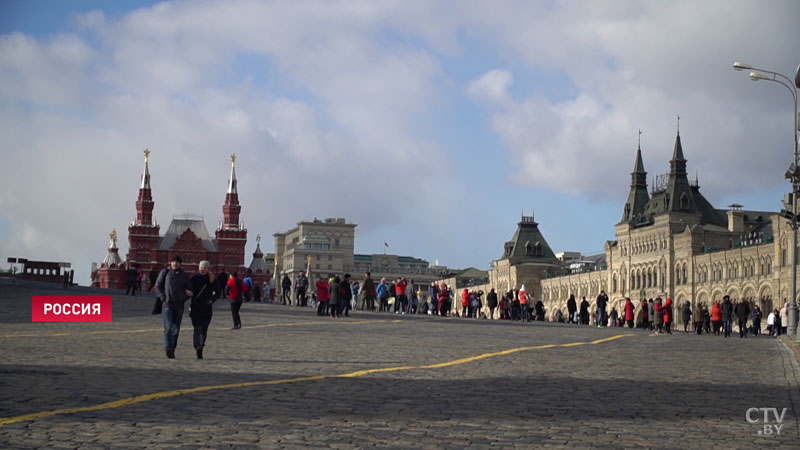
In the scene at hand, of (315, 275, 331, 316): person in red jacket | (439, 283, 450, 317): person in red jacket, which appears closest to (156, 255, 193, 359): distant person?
(315, 275, 331, 316): person in red jacket

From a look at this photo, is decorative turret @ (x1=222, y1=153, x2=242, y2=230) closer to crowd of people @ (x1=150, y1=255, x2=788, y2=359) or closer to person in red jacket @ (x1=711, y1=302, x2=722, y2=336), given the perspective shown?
crowd of people @ (x1=150, y1=255, x2=788, y2=359)

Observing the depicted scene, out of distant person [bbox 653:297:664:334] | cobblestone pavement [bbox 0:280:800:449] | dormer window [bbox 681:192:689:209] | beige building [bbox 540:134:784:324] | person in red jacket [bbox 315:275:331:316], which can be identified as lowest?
cobblestone pavement [bbox 0:280:800:449]

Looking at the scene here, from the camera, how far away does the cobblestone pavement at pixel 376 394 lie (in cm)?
1109

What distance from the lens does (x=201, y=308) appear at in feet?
64.6

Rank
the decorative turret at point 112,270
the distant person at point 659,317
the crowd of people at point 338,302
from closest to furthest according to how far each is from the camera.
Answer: the crowd of people at point 338,302
the distant person at point 659,317
the decorative turret at point 112,270

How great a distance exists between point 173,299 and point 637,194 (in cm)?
12783

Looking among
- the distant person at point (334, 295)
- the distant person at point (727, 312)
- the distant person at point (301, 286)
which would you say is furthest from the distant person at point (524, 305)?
the distant person at point (334, 295)

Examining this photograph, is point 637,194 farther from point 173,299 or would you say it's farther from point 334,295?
point 173,299

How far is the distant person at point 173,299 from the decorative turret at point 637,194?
122 m

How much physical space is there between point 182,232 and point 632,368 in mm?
147941

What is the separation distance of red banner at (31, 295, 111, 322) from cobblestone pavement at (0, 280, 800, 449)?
11.1 meters

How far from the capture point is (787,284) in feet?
299

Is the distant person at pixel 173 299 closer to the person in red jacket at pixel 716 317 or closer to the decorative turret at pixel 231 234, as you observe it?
the person in red jacket at pixel 716 317

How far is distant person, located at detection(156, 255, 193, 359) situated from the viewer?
1914 cm
